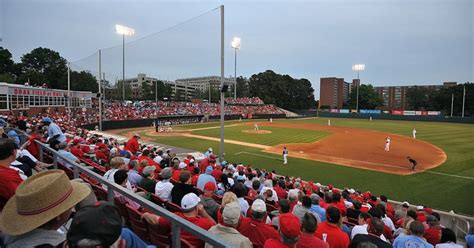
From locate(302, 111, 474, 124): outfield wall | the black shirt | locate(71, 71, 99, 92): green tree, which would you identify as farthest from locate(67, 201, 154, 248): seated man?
Answer: locate(71, 71, 99, 92): green tree

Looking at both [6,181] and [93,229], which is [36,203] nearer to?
[93,229]

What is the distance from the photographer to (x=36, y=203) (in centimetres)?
→ 187

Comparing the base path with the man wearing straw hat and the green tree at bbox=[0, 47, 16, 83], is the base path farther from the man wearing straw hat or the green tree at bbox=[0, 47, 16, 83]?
the green tree at bbox=[0, 47, 16, 83]

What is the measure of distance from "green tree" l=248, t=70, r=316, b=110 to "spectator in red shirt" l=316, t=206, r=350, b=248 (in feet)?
303

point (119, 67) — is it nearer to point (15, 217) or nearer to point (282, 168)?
point (282, 168)

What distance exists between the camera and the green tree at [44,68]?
6328 cm

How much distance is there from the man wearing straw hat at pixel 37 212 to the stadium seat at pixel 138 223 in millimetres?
1795

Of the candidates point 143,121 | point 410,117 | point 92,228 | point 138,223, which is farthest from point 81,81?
point 410,117

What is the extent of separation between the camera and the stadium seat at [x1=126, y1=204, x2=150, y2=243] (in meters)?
3.74

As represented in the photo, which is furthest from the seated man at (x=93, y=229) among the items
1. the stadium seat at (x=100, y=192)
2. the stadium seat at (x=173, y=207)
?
the stadium seat at (x=100, y=192)

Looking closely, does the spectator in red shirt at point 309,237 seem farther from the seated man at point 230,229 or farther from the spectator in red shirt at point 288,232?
the seated man at point 230,229

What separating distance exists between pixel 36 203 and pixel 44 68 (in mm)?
94464

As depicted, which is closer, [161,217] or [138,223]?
[161,217]

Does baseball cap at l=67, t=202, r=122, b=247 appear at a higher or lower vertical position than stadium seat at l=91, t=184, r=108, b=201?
higher
